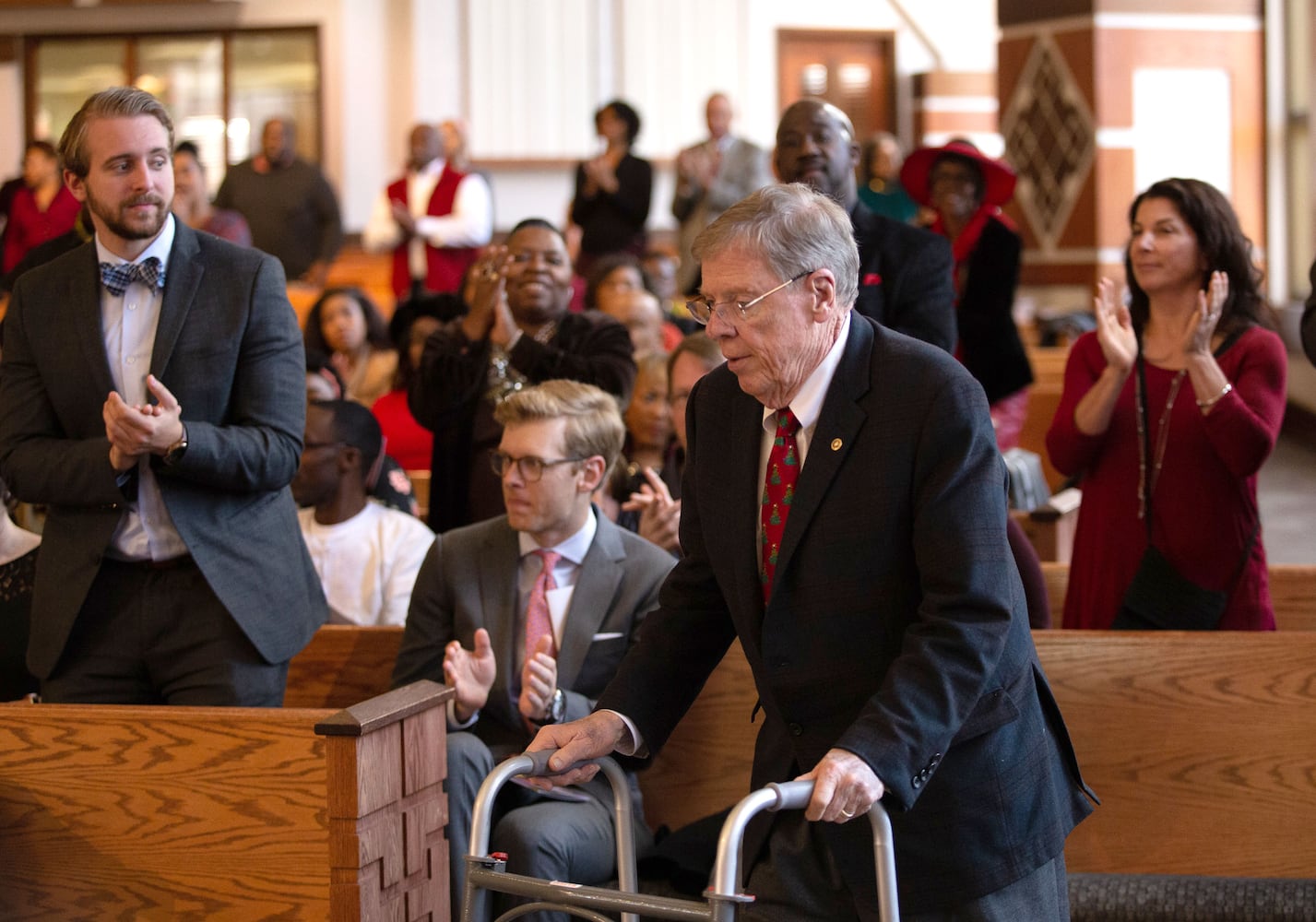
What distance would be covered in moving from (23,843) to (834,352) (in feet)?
5.80

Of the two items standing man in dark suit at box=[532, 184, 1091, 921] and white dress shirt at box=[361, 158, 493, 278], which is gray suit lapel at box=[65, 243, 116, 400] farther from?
white dress shirt at box=[361, 158, 493, 278]

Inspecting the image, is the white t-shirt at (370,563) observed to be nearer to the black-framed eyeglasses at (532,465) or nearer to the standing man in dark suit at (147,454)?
the black-framed eyeglasses at (532,465)

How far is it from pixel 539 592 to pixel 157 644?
2.60 ft

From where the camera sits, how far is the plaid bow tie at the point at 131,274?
9.83 ft

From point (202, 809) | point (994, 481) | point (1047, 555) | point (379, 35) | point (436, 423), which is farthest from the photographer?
point (379, 35)

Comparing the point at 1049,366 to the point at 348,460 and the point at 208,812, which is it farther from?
the point at 208,812

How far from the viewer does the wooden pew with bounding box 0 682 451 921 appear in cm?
275

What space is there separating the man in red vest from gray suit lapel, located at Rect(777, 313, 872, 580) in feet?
21.4

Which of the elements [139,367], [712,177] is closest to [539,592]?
[139,367]

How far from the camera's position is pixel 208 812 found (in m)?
2.83

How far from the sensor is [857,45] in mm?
13883

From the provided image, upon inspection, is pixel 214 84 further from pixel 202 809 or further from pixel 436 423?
pixel 202 809

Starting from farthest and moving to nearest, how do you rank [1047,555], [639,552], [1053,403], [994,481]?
[1053,403]
[1047,555]
[639,552]
[994,481]

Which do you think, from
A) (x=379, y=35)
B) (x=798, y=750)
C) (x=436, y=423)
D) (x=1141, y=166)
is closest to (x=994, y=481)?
(x=798, y=750)
